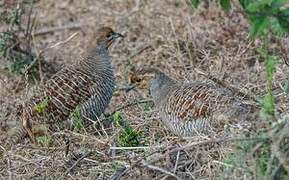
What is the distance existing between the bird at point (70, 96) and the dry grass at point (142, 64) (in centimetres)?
20

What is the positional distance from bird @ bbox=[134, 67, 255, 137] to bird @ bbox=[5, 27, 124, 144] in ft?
3.01

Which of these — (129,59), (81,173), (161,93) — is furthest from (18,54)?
(81,173)

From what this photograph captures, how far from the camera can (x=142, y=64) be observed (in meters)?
11.1

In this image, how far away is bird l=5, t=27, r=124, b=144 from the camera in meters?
8.42

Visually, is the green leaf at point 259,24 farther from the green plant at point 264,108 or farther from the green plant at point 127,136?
the green plant at point 127,136

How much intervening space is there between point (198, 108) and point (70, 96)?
1.67 metres

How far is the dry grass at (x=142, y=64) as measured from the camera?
6.55 m

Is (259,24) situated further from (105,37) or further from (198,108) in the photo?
(105,37)

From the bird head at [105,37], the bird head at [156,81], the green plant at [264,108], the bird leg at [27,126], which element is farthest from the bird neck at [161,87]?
the green plant at [264,108]

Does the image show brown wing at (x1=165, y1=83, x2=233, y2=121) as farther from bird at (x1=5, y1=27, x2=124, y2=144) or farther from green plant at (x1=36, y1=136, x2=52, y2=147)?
bird at (x1=5, y1=27, x2=124, y2=144)

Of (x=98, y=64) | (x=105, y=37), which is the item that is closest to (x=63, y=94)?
(x=98, y=64)

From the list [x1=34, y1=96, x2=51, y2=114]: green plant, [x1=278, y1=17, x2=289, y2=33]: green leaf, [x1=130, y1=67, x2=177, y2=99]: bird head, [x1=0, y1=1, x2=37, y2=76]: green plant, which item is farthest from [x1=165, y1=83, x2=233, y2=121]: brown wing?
[x1=0, y1=1, x2=37, y2=76]: green plant

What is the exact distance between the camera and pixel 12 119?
927 centimetres

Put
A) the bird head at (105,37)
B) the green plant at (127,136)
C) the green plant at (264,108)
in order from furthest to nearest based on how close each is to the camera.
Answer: the bird head at (105,37)
the green plant at (127,136)
the green plant at (264,108)
